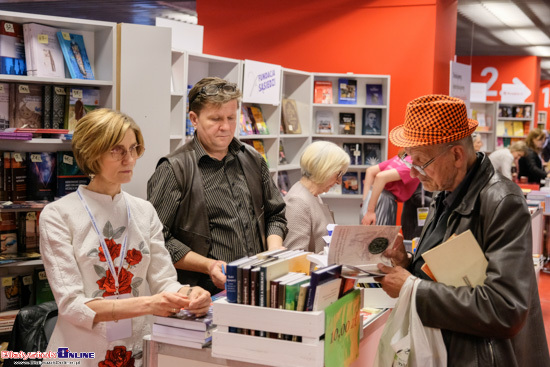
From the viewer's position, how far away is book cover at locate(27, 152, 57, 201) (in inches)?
162

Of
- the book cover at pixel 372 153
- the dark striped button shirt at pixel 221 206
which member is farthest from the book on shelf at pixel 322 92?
the dark striped button shirt at pixel 221 206

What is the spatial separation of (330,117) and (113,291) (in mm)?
6379

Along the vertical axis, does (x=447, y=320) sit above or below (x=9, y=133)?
below

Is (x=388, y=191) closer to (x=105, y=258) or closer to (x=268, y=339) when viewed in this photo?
(x=105, y=258)

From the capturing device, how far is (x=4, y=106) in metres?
4.09

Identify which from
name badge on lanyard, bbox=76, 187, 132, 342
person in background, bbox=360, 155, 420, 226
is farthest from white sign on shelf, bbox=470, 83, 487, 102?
name badge on lanyard, bbox=76, 187, 132, 342

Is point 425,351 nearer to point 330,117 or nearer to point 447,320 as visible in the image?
point 447,320

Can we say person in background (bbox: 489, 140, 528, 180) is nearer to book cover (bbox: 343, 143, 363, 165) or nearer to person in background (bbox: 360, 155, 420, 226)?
book cover (bbox: 343, 143, 363, 165)

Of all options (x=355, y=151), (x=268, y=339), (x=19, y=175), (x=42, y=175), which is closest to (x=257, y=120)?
(x=355, y=151)

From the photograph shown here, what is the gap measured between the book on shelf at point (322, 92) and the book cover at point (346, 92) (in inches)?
5.8

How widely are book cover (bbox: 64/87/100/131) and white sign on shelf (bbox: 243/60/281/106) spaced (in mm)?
2170

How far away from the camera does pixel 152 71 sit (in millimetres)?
4230

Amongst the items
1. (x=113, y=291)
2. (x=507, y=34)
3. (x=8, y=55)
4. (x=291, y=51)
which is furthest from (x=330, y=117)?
(x=507, y=34)

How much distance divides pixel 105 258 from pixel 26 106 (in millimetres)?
2325
